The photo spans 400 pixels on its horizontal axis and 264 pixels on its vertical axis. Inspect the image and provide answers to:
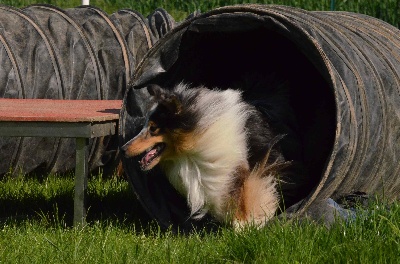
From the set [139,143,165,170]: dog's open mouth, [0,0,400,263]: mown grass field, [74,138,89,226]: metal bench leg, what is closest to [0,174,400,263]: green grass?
[0,0,400,263]: mown grass field

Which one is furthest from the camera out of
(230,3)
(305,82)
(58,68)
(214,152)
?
(230,3)

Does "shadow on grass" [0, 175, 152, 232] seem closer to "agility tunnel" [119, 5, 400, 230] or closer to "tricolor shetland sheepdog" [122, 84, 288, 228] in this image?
"agility tunnel" [119, 5, 400, 230]

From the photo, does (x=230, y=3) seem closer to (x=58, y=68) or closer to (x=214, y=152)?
(x=58, y=68)

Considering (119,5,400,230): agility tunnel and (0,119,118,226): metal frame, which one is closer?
(119,5,400,230): agility tunnel

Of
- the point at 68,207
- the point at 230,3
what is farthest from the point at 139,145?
the point at 230,3

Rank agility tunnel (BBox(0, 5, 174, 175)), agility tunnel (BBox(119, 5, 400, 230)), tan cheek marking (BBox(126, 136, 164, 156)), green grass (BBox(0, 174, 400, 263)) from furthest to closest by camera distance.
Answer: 1. agility tunnel (BBox(0, 5, 174, 175))
2. tan cheek marking (BBox(126, 136, 164, 156))
3. agility tunnel (BBox(119, 5, 400, 230))
4. green grass (BBox(0, 174, 400, 263))

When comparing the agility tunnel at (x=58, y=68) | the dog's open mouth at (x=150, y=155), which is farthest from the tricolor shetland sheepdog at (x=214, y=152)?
the agility tunnel at (x=58, y=68)

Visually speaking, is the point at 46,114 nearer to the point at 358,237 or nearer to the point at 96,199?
the point at 96,199

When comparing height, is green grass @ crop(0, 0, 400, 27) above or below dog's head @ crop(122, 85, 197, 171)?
below

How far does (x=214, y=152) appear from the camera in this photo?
6051 mm

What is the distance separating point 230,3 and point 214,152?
10.6 m

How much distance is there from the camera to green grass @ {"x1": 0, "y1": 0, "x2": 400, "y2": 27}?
15.1m

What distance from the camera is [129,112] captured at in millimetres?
6574

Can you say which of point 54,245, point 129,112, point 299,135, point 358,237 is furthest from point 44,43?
point 358,237
